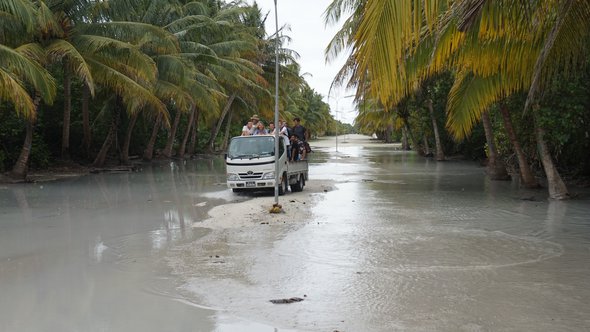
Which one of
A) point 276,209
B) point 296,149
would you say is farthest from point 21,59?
point 276,209

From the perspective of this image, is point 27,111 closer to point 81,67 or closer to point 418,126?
point 81,67

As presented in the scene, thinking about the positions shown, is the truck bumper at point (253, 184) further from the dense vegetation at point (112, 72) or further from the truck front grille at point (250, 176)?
the dense vegetation at point (112, 72)

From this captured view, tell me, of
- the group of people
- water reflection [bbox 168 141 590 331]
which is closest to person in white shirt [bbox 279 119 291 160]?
the group of people

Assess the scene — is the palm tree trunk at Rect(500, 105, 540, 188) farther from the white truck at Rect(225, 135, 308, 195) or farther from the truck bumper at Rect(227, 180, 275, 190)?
the truck bumper at Rect(227, 180, 275, 190)

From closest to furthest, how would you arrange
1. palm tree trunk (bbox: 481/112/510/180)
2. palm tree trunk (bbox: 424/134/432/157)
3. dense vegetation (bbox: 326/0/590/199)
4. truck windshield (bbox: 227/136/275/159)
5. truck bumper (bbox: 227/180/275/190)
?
dense vegetation (bbox: 326/0/590/199), truck bumper (bbox: 227/180/275/190), truck windshield (bbox: 227/136/275/159), palm tree trunk (bbox: 481/112/510/180), palm tree trunk (bbox: 424/134/432/157)

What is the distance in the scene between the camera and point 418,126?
39.7 metres

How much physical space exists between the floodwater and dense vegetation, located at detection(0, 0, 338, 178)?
5901 millimetres

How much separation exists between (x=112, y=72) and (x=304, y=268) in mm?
14895

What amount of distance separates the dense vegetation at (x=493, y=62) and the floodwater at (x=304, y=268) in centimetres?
231

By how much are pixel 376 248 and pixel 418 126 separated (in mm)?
31580

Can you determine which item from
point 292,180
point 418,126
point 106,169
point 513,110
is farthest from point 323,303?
point 418,126

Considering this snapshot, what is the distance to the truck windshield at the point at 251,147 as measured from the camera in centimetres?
→ 1639

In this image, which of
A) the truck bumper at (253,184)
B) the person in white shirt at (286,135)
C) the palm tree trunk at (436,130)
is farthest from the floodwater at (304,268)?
the palm tree trunk at (436,130)

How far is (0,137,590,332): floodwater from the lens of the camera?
5785 millimetres
